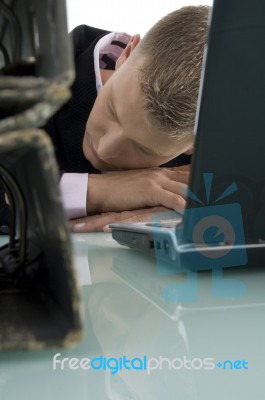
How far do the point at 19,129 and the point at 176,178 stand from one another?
2.33 ft

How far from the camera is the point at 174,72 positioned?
2.17 feet

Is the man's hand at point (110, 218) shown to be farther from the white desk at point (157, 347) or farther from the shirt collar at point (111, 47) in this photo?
the shirt collar at point (111, 47)

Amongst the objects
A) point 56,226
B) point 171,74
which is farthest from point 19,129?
point 171,74

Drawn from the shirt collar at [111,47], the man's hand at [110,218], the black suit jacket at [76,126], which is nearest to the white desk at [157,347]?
the man's hand at [110,218]

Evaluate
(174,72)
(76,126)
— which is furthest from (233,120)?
(76,126)

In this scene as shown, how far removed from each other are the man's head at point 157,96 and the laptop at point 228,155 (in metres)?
0.38

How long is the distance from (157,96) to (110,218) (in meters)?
0.21

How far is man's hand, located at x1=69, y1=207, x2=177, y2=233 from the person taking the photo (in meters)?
0.71

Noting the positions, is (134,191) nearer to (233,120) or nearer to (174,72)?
(174,72)

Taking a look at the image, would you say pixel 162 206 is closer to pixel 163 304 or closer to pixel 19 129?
pixel 163 304

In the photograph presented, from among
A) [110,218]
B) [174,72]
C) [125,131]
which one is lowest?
[110,218]

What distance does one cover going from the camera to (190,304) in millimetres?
266

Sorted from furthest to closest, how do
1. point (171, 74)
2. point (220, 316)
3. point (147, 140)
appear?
point (147, 140) → point (171, 74) → point (220, 316)

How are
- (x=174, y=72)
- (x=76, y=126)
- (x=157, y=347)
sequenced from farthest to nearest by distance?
1. (x=76, y=126)
2. (x=174, y=72)
3. (x=157, y=347)
